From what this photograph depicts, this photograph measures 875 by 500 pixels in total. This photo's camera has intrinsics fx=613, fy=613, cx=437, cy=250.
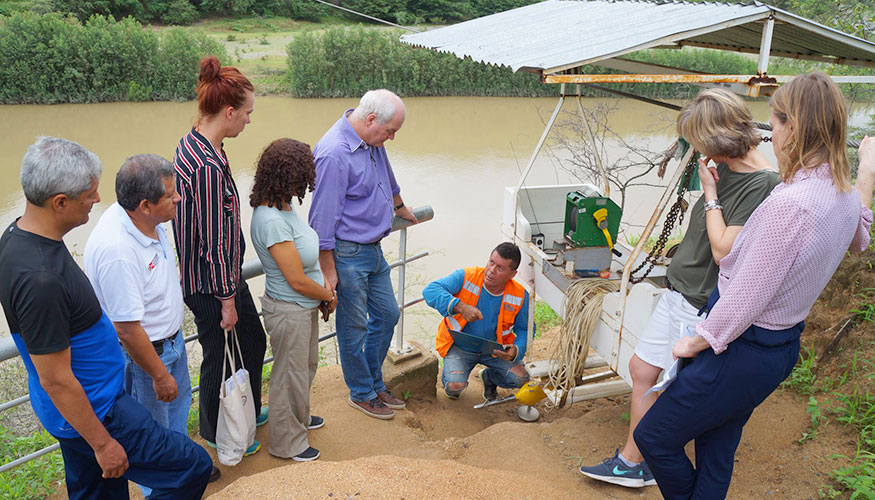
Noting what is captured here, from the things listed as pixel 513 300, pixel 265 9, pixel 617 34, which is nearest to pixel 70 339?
pixel 513 300

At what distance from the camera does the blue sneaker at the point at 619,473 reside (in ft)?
8.05

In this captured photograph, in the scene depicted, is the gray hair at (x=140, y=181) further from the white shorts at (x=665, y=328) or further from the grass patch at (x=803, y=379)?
the grass patch at (x=803, y=379)

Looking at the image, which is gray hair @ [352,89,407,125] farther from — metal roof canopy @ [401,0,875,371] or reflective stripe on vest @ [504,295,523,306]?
reflective stripe on vest @ [504,295,523,306]

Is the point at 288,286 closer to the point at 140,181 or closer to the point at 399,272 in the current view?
the point at 140,181

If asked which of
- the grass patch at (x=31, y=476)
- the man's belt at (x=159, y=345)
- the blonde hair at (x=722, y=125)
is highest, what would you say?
the blonde hair at (x=722, y=125)

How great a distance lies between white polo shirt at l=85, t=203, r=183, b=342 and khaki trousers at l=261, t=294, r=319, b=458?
0.56 m

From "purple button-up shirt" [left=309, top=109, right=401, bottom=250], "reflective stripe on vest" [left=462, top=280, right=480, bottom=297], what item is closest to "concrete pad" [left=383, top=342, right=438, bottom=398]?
"reflective stripe on vest" [left=462, top=280, right=480, bottom=297]

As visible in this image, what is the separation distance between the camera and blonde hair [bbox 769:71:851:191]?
63.2 inches

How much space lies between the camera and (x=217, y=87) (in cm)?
235

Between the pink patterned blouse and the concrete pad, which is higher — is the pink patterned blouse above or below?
above

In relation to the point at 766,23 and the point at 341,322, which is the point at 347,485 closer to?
the point at 341,322

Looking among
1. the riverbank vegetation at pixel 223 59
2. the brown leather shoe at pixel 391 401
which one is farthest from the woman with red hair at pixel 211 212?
the riverbank vegetation at pixel 223 59

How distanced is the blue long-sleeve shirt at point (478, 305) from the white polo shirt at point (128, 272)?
58.5 inches

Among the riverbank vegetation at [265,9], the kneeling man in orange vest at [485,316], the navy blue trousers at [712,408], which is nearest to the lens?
the navy blue trousers at [712,408]
